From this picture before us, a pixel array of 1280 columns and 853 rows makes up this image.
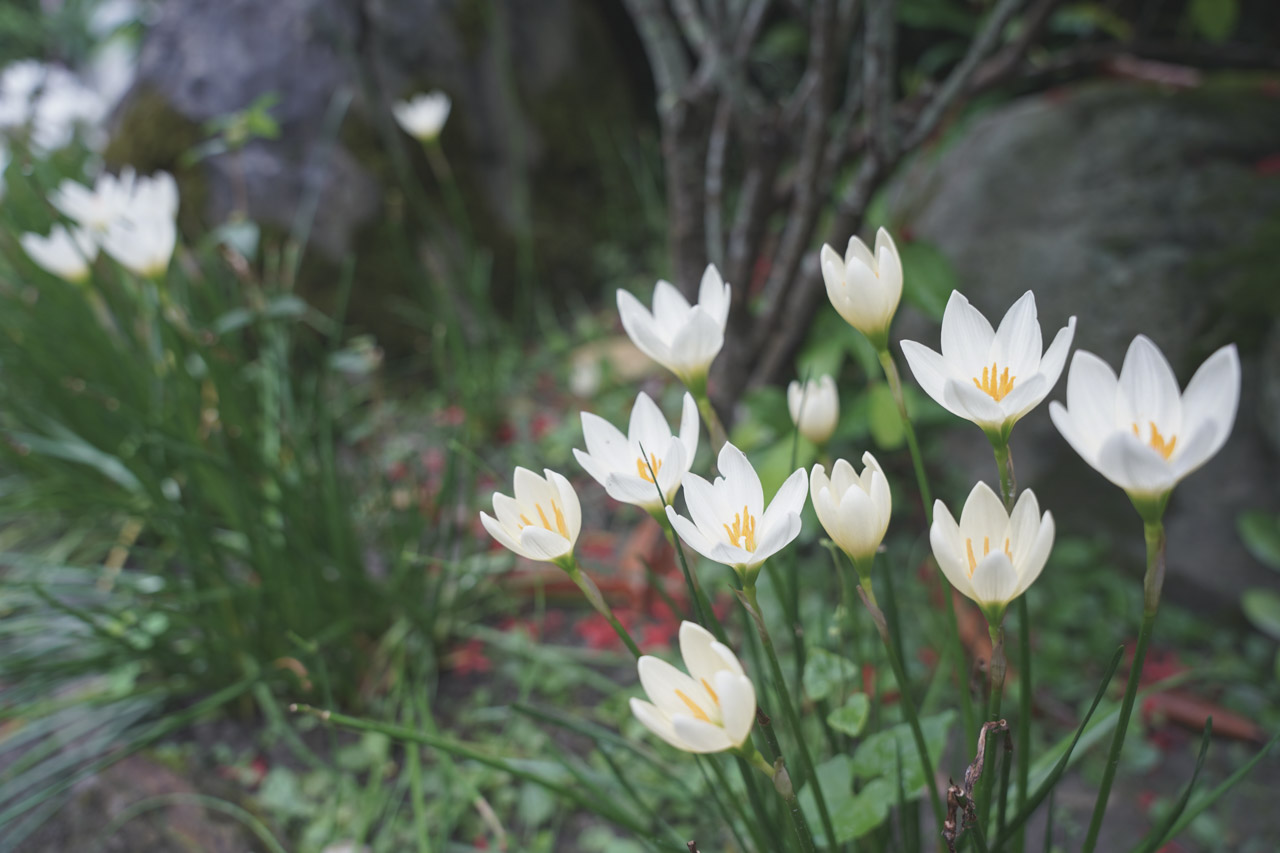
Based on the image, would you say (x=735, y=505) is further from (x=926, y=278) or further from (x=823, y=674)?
(x=926, y=278)

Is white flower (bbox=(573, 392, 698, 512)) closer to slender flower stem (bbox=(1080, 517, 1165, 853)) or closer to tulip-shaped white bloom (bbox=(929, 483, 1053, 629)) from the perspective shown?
tulip-shaped white bloom (bbox=(929, 483, 1053, 629))

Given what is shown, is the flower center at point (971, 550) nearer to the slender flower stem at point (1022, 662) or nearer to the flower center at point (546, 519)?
the slender flower stem at point (1022, 662)

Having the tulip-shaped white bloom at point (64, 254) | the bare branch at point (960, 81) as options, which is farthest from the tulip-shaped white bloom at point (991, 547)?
the tulip-shaped white bloom at point (64, 254)

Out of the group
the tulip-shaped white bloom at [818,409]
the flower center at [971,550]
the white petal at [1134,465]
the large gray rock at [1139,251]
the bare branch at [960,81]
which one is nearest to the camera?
the white petal at [1134,465]

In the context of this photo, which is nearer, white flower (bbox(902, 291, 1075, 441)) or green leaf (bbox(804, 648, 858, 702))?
white flower (bbox(902, 291, 1075, 441))

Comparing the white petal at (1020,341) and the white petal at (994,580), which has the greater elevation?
the white petal at (1020,341)

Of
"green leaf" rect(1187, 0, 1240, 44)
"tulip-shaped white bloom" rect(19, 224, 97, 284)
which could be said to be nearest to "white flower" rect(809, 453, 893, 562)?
"tulip-shaped white bloom" rect(19, 224, 97, 284)

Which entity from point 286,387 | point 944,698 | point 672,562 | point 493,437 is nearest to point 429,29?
point 493,437
